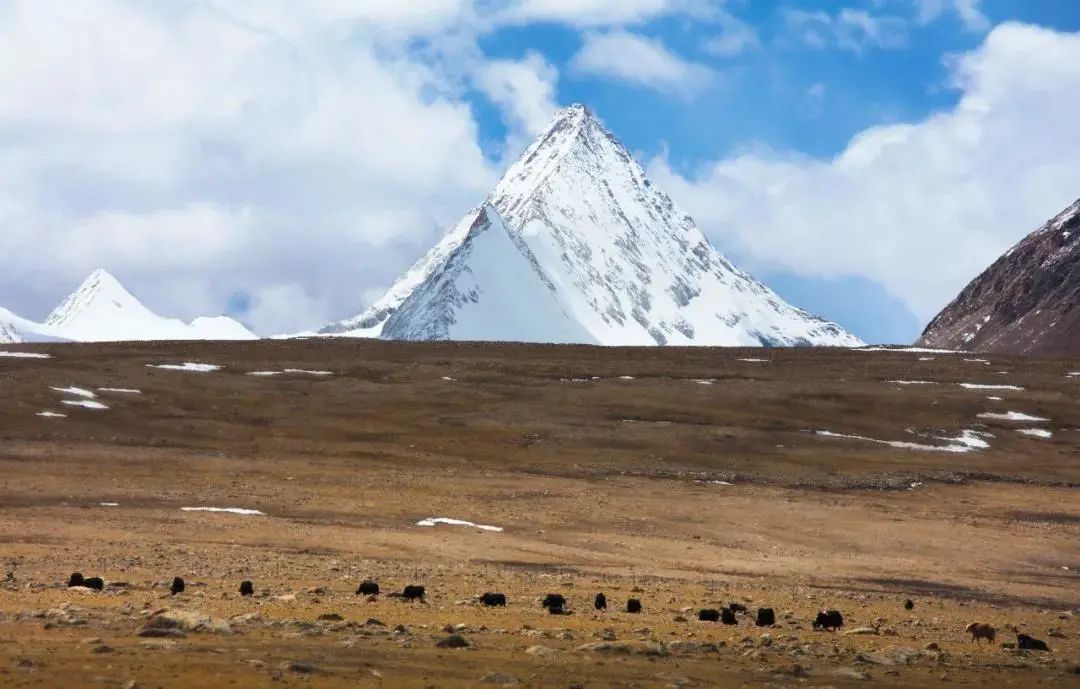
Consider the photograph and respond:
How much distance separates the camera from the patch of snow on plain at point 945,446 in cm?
8856

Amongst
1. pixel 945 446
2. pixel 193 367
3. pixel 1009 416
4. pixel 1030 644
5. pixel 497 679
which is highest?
pixel 193 367

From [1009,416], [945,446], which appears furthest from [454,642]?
[1009,416]

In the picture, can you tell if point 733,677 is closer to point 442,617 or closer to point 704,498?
point 442,617

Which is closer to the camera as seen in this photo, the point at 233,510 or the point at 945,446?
the point at 233,510

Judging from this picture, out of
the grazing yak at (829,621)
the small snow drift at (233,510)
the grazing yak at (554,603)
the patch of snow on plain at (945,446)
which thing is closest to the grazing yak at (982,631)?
the grazing yak at (829,621)

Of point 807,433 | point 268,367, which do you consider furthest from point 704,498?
point 268,367

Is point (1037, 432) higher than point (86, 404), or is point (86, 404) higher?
point (1037, 432)

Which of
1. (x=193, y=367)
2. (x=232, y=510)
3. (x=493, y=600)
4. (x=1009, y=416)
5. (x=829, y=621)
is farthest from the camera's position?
(x=193, y=367)

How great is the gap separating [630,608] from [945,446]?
6453 centimetres

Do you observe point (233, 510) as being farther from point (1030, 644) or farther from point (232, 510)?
point (1030, 644)

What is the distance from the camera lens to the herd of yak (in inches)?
1115

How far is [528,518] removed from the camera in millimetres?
55531

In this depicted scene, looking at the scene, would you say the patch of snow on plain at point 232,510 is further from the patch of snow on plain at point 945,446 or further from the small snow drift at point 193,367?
the small snow drift at point 193,367

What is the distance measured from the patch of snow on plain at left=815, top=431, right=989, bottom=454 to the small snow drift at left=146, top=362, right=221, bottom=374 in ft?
150
